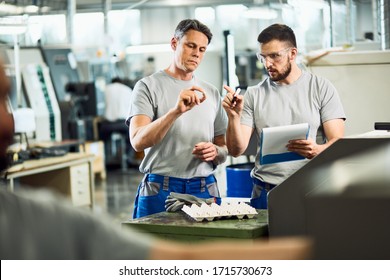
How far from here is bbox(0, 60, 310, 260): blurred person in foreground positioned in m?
0.54

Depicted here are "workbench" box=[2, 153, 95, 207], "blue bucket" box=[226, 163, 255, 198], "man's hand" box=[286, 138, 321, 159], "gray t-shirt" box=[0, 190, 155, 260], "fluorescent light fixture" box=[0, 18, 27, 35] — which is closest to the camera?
"gray t-shirt" box=[0, 190, 155, 260]

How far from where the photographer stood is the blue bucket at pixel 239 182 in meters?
3.68

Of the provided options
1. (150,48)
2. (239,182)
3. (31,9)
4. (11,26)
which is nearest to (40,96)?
(11,26)

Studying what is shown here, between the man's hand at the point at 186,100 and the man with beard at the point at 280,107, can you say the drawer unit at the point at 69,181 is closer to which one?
the man with beard at the point at 280,107

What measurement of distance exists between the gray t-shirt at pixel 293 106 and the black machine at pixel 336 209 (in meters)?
0.90

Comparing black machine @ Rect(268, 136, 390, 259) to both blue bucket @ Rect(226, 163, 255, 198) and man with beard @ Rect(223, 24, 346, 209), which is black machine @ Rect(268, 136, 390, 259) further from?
blue bucket @ Rect(226, 163, 255, 198)

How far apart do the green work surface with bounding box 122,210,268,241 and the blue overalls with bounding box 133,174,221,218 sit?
0.50 metres

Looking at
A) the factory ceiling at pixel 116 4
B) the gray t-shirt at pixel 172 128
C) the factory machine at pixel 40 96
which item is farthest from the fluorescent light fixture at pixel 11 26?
the factory ceiling at pixel 116 4

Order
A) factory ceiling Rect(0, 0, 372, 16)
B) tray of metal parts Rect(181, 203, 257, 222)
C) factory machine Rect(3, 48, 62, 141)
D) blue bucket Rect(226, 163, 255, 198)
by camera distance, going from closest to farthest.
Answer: tray of metal parts Rect(181, 203, 257, 222) < blue bucket Rect(226, 163, 255, 198) < factory machine Rect(3, 48, 62, 141) < factory ceiling Rect(0, 0, 372, 16)

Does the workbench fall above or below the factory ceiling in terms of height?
below

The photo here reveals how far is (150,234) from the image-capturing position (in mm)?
2133

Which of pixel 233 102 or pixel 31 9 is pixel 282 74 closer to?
pixel 233 102

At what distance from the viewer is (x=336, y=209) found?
162cm

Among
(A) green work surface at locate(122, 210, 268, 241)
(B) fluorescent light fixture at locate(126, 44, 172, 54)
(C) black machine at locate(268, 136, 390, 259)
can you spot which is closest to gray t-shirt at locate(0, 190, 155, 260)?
(C) black machine at locate(268, 136, 390, 259)
